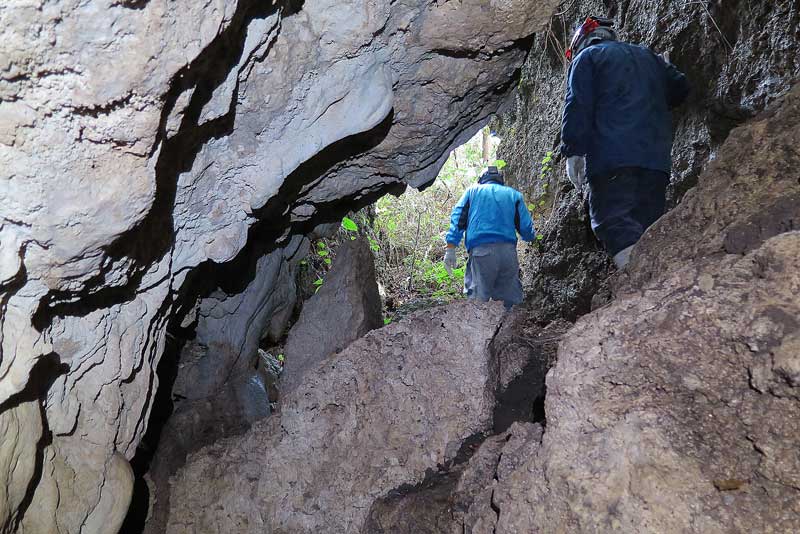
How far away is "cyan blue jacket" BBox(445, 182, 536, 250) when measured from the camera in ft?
18.0

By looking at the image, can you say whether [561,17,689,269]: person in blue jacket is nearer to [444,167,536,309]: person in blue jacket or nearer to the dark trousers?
the dark trousers

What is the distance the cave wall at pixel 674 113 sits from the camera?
12.6 ft

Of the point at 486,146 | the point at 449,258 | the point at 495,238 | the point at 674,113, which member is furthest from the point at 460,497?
the point at 486,146

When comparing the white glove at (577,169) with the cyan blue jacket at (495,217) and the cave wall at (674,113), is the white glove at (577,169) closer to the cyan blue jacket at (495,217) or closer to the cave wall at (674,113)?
the cave wall at (674,113)

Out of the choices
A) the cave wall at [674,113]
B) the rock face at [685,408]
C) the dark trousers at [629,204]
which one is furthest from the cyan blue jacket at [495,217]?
the rock face at [685,408]

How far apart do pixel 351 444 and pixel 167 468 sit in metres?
1.76

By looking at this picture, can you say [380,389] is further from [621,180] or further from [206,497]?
[621,180]

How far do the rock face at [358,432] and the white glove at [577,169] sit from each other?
168 centimetres

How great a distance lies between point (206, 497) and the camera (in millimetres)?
2961

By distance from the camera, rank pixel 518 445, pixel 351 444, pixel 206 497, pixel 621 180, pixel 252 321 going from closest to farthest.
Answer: pixel 518 445, pixel 351 444, pixel 206 497, pixel 621 180, pixel 252 321

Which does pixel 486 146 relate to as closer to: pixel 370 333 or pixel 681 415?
pixel 370 333

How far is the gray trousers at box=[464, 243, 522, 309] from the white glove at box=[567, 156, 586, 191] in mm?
1531

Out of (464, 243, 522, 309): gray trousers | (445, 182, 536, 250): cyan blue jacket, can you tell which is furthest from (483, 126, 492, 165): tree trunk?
(464, 243, 522, 309): gray trousers

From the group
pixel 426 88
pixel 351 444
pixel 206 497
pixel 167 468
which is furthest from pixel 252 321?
pixel 426 88
